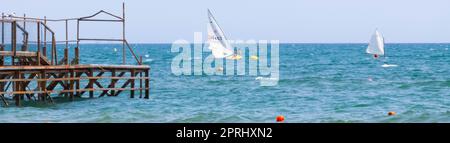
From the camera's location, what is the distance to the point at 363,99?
37.7m

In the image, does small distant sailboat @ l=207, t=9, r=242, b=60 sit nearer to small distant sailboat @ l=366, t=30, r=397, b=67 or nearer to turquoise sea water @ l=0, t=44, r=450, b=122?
turquoise sea water @ l=0, t=44, r=450, b=122

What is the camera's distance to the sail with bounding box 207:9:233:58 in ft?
218

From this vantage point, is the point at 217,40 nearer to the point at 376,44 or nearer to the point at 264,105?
the point at 264,105

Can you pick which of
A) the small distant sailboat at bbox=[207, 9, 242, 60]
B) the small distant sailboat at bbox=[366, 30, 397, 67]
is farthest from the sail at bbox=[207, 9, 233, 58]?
the small distant sailboat at bbox=[366, 30, 397, 67]

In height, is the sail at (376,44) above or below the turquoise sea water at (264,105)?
above

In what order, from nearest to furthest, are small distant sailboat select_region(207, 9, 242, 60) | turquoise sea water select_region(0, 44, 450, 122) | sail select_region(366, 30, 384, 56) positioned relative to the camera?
1. turquoise sea water select_region(0, 44, 450, 122)
2. small distant sailboat select_region(207, 9, 242, 60)
3. sail select_region(366, 30, 384, 56)

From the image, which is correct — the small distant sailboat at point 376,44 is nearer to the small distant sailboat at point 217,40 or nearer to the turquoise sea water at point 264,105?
the small distant sailboat at point 217,40

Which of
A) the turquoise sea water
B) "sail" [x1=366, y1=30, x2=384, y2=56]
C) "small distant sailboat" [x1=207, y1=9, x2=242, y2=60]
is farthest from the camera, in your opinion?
"sail" [x1=366, y1=30, x2=384, y2=56]

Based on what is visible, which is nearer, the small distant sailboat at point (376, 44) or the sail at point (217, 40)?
the sail at point (217, 40)

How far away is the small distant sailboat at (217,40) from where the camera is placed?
218ft

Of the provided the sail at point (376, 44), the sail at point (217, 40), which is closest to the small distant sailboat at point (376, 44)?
the sail at point (376, 44)

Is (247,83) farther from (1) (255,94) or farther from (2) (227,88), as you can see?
(1) (255,94)

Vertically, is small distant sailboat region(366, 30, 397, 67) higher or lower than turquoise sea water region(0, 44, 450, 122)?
higher
